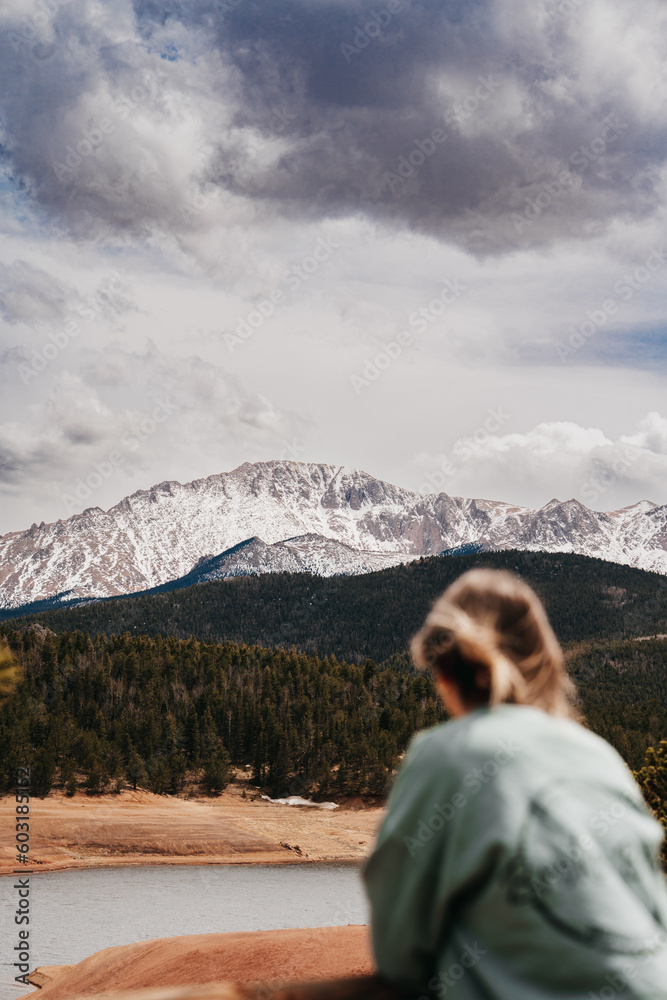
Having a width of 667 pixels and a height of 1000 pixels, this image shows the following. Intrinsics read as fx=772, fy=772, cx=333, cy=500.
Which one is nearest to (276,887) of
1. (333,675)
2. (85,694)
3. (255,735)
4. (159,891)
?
(159,891)

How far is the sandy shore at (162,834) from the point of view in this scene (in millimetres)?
57719

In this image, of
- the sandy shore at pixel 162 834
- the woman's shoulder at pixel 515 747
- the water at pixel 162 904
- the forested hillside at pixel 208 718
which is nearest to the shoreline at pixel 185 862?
the sandy shore at pixel 162 834

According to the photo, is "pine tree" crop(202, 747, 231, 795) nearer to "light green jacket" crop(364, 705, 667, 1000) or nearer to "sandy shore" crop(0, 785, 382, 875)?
"sandy shore" crop(0, 785, 382, 875)

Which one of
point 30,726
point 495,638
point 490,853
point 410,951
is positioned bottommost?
point 30,726

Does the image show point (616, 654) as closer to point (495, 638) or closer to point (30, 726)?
point (30, 726)

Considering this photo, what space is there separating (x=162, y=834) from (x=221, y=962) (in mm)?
42711

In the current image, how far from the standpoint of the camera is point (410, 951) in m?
2.18

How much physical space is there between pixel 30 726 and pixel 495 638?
8185 cm

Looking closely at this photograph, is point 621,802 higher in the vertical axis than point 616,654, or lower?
higher

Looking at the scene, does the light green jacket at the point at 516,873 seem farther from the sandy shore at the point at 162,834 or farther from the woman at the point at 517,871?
the sandy shore at the point at 162,834

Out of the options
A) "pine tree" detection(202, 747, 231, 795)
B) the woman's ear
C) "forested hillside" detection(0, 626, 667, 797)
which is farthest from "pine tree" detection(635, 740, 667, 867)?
"pine tree" detection(202, 747, 231, 795)

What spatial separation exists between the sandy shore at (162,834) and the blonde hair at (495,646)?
188 ft

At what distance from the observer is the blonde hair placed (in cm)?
246

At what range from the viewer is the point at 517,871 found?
2.12m
